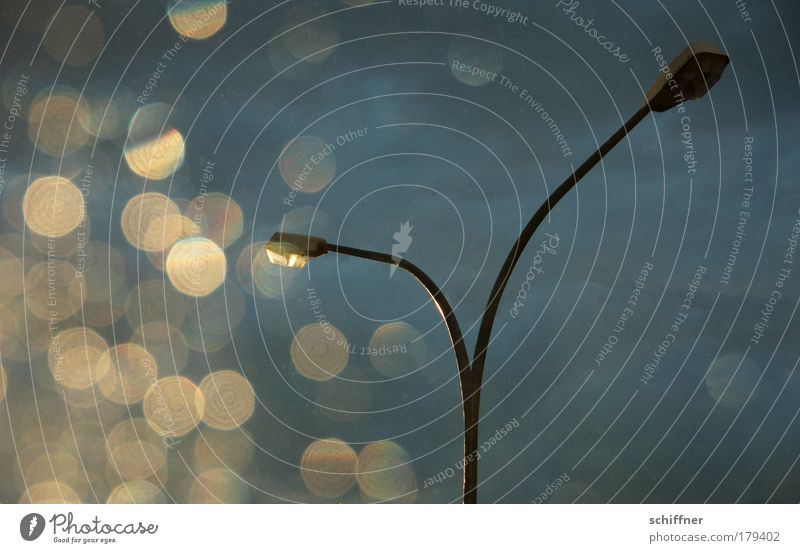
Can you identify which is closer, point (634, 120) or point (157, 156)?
point (634, 120)

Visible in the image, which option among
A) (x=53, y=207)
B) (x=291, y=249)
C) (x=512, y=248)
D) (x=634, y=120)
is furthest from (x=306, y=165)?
(x=634, y=120)

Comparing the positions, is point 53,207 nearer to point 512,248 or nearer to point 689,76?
point 512,248

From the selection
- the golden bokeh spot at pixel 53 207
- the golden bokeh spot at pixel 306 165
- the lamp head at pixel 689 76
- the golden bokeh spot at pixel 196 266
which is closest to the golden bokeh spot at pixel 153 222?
the golden bokeh spot at pixel 196 266

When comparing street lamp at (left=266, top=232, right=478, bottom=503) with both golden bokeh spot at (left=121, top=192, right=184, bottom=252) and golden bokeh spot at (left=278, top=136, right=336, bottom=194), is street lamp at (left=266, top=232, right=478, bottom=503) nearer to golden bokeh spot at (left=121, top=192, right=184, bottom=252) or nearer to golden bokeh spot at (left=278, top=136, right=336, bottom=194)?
golden bokeh spot at (left=121, top=192, right=184, bottom=252)

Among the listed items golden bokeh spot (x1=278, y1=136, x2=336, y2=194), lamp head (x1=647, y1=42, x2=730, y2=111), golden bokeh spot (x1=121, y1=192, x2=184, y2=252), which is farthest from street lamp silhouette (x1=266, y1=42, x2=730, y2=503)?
golden bokeh spot (x1=278, y1=136, x2=336, y2=194)
